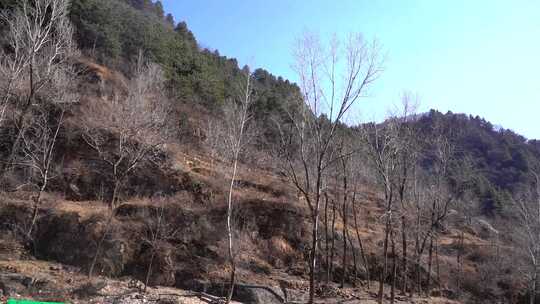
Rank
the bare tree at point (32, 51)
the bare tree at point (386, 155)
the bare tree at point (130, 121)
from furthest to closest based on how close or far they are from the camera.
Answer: the bare tree at point (130, 121) → the bare tree at point (386, 155) → the bare tree at point (32, 51)

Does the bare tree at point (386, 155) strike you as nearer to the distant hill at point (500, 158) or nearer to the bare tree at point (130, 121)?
the bare tree at point (130, 121)

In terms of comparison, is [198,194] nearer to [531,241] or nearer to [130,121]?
[130,121]

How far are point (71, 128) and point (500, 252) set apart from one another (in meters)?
38.6

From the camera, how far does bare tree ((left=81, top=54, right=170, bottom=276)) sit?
26.2 meters

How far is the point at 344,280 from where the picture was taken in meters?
27.3

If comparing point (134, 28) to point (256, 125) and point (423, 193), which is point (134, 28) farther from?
point (423, 193)

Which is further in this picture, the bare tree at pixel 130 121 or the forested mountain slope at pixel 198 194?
the bare tree at pixel 130 121

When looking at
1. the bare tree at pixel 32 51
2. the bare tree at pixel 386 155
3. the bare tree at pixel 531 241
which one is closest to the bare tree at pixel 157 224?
the bare tree at pixel 32 51

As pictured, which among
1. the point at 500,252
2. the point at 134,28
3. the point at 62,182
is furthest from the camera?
the point at 134,28

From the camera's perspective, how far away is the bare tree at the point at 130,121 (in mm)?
26250

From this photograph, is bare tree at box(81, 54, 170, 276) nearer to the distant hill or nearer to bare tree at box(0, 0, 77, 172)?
bare tree at box(0, 0, 77, 172)

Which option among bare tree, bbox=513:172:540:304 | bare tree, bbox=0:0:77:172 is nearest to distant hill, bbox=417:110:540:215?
bare tree, bbox=513:172:540:304

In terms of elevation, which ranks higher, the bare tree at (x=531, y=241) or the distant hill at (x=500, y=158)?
the distant hill at (x=500, y=158)

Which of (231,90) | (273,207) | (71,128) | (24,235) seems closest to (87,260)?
(24,235)
